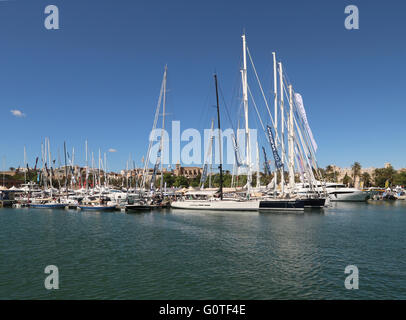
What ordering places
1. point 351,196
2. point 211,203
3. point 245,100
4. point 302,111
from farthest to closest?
point 351,196 < point 302,111 < point 211,203 < point 245,100

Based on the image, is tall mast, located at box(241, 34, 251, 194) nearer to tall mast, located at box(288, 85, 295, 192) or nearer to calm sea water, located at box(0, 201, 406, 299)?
tall mast, located at box(288, 85, 295, 192)

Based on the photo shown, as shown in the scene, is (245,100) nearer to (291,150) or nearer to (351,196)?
(291,150)

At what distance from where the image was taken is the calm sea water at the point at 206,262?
1647cm

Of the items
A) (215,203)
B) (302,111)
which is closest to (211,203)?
(215,203)

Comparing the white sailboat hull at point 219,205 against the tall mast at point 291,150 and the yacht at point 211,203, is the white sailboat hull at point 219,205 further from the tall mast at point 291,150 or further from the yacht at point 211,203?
the tall mast at point 291,150

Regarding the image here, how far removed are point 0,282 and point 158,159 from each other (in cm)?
4901

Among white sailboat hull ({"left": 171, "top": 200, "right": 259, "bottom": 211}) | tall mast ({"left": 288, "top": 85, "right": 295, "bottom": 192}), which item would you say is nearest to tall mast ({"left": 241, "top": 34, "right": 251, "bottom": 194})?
white sailboat hull ({"left": 171, "top": 200, "right": 259, "bottom": 211})

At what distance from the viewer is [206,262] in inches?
866

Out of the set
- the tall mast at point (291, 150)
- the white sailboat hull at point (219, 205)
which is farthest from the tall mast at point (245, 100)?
the tall mast at point (291, 150)

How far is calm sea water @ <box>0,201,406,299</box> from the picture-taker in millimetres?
16469

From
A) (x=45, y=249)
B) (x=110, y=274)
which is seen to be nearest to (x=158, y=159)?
(x=45, y=249)

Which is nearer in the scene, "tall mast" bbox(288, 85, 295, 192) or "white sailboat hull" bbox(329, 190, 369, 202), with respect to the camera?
"tall mast" bbox(288, 85, 295, 192)
